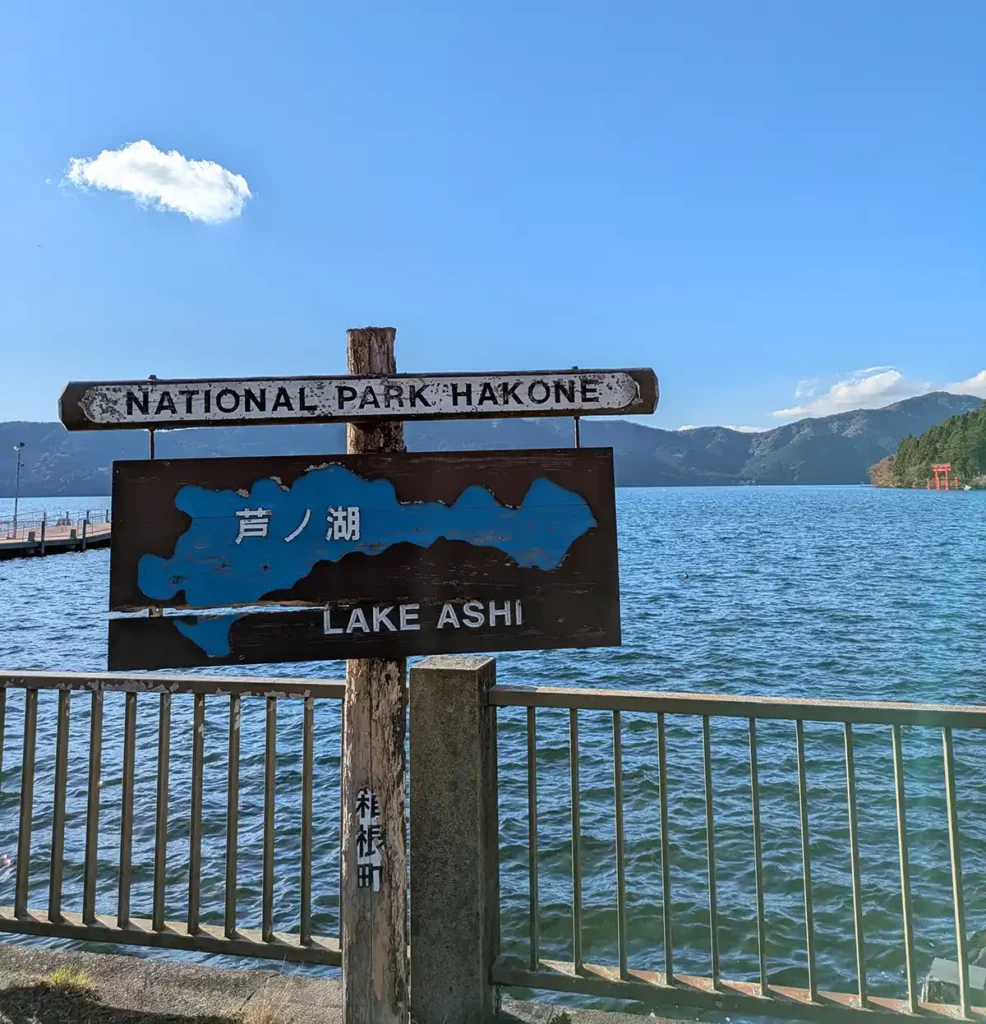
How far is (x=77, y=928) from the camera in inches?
157

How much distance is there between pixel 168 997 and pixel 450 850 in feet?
5.22

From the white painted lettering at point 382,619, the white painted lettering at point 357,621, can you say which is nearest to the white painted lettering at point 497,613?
the white painted lettering at point 382,619

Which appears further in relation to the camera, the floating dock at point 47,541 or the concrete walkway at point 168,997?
the floating dock at point 47,541

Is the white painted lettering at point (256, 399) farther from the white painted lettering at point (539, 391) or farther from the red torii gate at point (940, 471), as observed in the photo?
the red torii gate at point (940, 471)

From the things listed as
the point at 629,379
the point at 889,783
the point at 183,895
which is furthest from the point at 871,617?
the point at 629,379

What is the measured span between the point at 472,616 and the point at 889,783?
1049 cm

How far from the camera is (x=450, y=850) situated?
3.57 meters

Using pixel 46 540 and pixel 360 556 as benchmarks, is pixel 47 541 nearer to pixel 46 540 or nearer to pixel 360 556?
pixel 46 540

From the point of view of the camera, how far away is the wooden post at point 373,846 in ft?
11.6

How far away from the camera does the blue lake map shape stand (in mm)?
3510

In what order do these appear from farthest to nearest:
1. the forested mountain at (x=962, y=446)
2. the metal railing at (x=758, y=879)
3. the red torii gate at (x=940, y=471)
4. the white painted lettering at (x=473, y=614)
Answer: the red torii gate at (x=940, y=471)
the forested mountain at (x=962, y=446)
the white painted lettering at (x=473, y=614)
the metal railing at (x=758, y=879)

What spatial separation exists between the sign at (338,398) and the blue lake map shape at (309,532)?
1.02 feet

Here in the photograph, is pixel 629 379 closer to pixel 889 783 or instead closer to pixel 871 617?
pixel 889 783

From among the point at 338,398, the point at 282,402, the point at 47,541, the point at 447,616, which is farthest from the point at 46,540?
the point at 447,616
